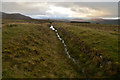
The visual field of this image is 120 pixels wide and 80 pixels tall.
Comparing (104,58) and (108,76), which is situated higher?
(104,58)

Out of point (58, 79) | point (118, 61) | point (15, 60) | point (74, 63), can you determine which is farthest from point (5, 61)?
point (118, 61)

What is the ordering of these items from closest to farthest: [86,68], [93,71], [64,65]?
[93,71], [86,68], [64,65]

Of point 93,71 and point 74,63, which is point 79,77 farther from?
point 74,63

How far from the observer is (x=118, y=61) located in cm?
1336

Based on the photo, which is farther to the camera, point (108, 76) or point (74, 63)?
point (74, 63)

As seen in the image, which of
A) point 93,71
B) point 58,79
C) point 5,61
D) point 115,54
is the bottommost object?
point 58,79

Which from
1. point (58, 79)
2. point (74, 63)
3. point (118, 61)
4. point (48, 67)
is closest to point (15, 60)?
point (48, 67)

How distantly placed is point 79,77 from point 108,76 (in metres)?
3.77

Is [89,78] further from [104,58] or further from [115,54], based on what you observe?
[115,54]

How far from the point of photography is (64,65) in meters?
16.6

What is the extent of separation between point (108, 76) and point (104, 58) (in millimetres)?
3843

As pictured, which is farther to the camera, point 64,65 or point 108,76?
point 64,65

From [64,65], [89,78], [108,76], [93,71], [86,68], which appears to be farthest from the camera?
[64,65]

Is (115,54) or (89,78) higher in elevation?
(115,54)
